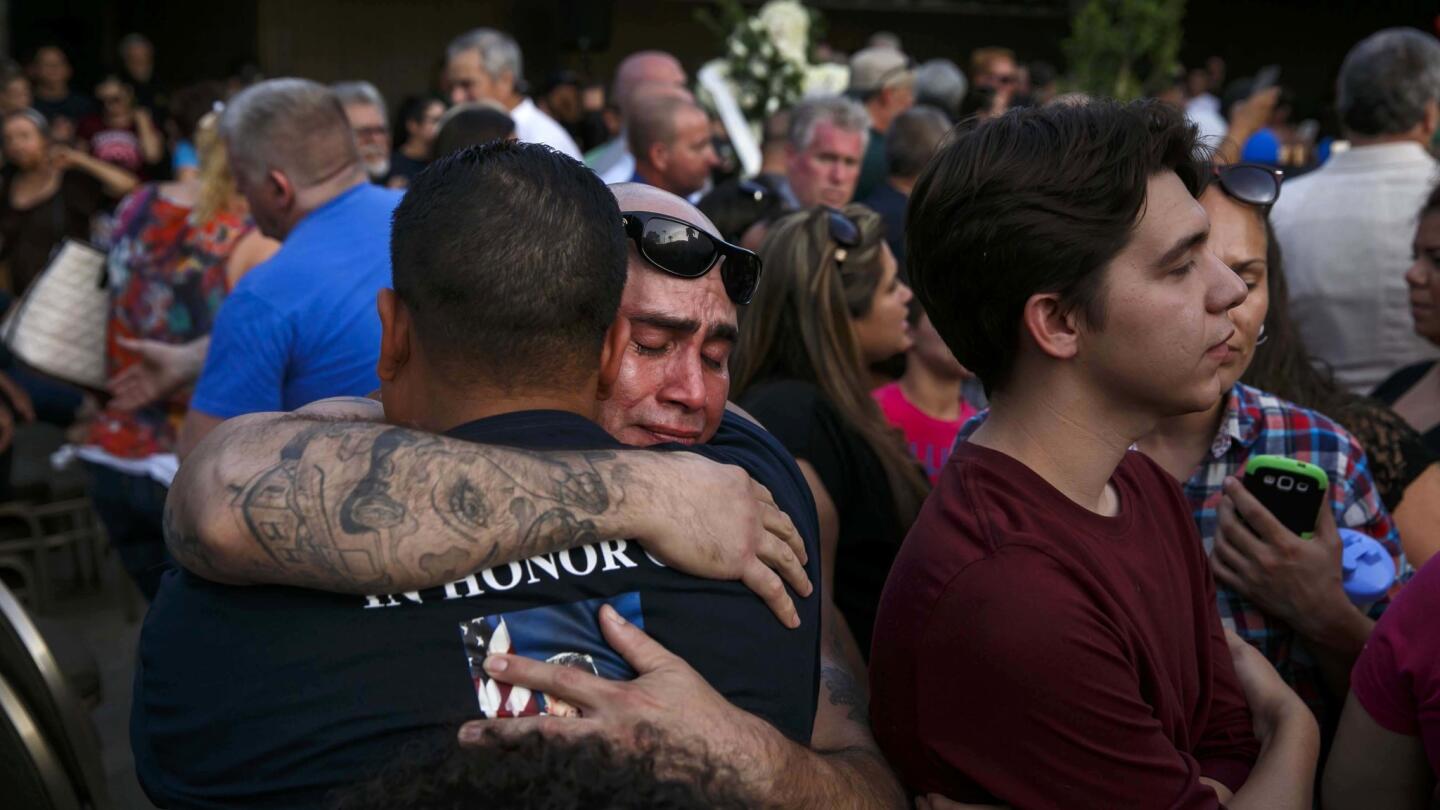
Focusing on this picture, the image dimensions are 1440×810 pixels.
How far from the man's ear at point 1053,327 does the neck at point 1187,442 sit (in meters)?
0.74

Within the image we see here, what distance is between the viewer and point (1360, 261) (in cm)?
449

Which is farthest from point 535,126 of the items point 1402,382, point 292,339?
point 1402,382

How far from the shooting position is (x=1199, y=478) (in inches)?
100

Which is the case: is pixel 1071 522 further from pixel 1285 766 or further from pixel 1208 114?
pixel 1208 114

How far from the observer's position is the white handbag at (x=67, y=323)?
4.89 metres

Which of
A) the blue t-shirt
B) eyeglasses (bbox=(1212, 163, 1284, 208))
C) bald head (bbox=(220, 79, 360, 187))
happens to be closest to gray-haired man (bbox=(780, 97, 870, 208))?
bald head (bbox=(220, 79, 360, 187))

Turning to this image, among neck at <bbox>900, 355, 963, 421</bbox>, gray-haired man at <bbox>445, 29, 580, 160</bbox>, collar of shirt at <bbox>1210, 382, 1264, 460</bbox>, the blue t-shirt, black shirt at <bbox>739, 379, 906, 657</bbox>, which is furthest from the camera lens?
gray-haired man at <bbox>445, 29, 580, 160</bbox>

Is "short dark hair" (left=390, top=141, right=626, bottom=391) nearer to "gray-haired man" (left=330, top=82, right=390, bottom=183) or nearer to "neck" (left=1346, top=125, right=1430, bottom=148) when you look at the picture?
"neck" (left=1346, top=125, right=1430, bottom=148)

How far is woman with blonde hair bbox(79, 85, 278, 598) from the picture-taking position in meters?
4.71

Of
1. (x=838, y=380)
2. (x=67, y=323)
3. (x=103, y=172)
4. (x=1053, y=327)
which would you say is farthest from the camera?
(x=103, y=172)

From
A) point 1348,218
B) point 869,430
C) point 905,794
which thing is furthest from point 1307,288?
point 905,794

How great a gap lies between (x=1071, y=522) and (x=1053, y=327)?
0.27 m

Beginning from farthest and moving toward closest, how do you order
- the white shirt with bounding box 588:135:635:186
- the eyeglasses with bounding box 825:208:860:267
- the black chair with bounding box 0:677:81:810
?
the white shirt with bounding box 588:135:635:186 < the eyeglasses with bounding box 825:208:860:267 < the black chair with bounding box 0:677:81:810

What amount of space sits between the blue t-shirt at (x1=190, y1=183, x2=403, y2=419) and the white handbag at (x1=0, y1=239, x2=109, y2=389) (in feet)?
4.86
